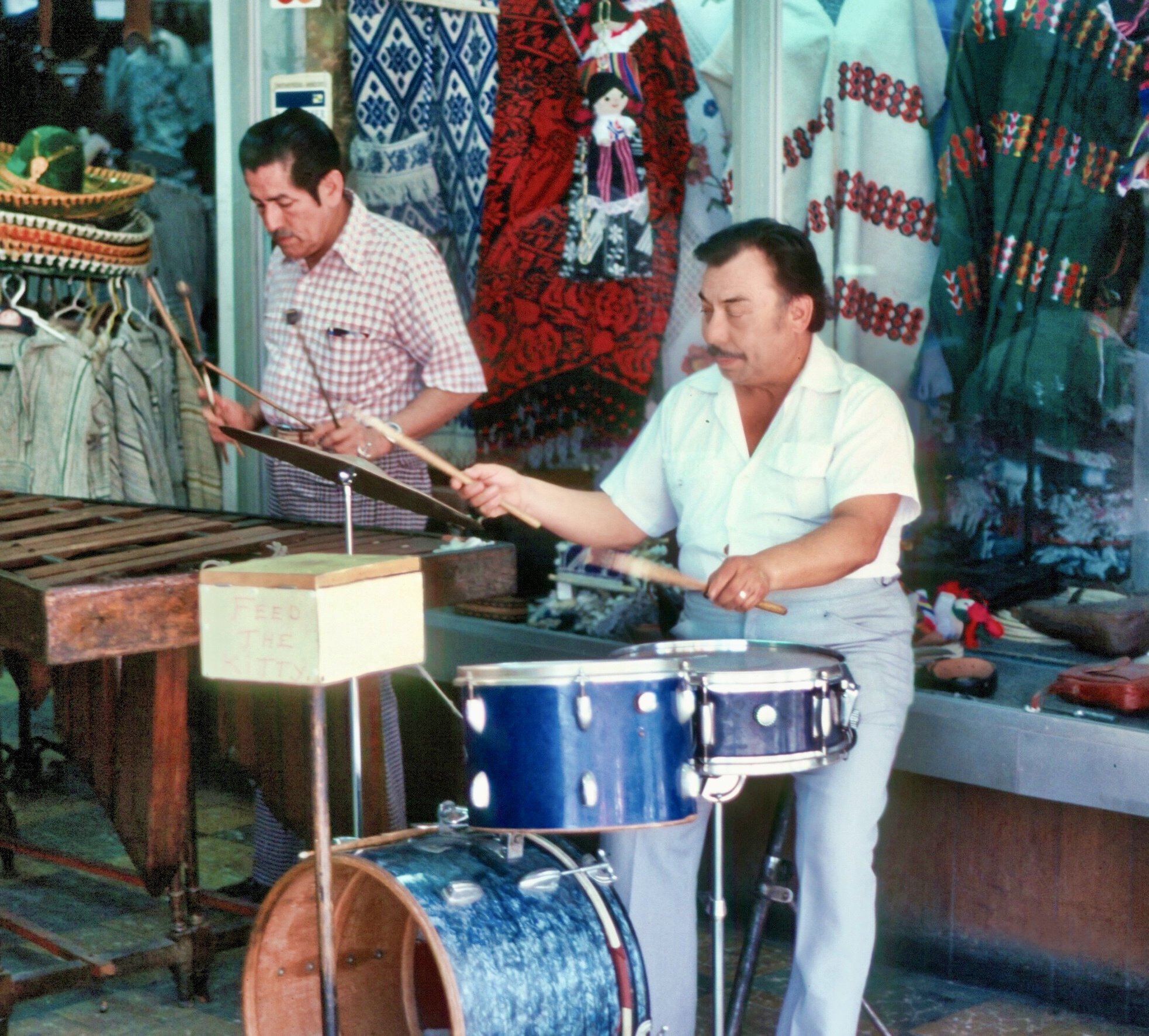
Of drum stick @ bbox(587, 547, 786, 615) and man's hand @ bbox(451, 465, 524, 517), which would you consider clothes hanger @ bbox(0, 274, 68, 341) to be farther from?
drum stick @ bbox(587, 547, 786, 615)

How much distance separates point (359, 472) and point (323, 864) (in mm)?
635

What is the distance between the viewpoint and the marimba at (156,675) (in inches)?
102

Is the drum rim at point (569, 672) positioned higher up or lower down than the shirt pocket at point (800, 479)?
lower down

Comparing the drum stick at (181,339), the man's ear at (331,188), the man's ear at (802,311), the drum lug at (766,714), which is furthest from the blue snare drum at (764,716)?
the man's ear at (331,188)

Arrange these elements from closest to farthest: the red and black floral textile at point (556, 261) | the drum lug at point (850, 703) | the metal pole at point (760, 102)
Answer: the drum lug at point (850, 703)
the metal pole at point (760, 102)
the red and black floral textile at point (556, 261)

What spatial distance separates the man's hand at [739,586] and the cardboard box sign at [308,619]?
Answer: 524 mm

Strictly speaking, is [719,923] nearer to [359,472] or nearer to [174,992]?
[359,472]

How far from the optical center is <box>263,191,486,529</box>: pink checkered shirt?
3.79 metres

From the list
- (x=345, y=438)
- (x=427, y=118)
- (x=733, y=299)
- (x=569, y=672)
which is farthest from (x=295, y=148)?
Result: (x=569, y=672)

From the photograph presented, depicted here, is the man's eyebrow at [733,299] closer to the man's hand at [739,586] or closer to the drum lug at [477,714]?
the man's hand at [739,586]

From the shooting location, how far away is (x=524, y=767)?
8.00 ft

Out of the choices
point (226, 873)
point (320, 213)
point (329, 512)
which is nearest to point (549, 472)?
point (329, 512)

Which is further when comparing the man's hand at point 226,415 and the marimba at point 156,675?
the man's hand at point 226,415

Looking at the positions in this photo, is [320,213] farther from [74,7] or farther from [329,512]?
[74,7]
